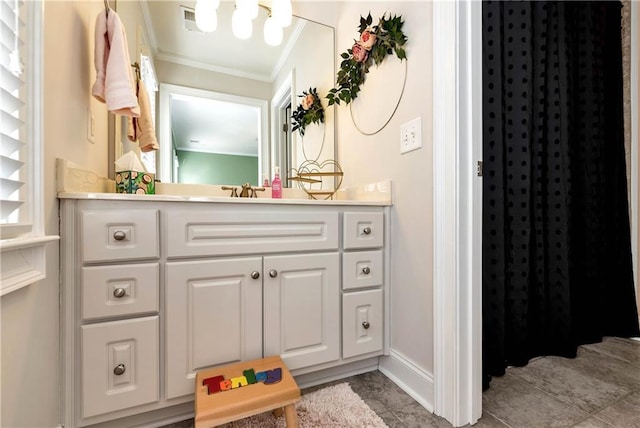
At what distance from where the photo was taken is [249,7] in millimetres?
1608

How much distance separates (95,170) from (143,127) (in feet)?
1.07

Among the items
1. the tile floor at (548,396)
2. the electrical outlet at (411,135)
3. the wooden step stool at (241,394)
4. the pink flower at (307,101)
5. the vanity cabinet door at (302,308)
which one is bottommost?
the tile floor at (548,396)

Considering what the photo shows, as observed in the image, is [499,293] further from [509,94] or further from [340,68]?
[340,68]

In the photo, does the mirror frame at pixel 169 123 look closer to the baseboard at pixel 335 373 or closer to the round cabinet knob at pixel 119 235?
the round cabinet knob at pixel 119 235

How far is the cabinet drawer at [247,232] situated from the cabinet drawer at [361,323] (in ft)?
0.92

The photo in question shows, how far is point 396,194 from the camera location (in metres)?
1.32

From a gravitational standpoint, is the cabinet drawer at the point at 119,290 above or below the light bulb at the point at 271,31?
below

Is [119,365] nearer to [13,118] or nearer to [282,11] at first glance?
[13,118]

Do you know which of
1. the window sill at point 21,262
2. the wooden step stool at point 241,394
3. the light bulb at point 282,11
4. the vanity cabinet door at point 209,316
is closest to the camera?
the window sill at point 21,262

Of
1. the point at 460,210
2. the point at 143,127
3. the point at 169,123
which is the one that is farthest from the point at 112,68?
the point at 460,210

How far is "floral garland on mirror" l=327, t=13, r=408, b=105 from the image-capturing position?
129 centimetres

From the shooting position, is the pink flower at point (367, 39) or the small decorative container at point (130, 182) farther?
the pink flower at point (367, 39)

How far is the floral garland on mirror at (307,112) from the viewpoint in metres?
1.80

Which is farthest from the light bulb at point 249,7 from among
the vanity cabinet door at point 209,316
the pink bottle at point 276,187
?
the vanity cabinet door at point 209,316
